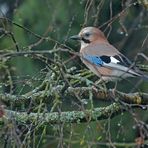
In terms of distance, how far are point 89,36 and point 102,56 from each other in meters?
0.46

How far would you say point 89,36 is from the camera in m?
7.03

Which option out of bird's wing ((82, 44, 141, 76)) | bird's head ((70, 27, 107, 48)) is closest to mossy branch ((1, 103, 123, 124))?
bird's wing ((82, 44, 141, 76))

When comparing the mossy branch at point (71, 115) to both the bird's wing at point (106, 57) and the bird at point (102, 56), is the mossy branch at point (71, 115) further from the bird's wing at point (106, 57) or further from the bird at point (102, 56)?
the bird's wing at point (106, 57)

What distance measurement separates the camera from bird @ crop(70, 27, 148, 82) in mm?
6109

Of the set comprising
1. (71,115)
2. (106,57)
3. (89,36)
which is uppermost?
(89,36)

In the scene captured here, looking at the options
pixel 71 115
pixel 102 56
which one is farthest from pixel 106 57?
pixel 71 115

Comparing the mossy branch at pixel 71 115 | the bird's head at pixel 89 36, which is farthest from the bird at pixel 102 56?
the mossy branch at pixel 71 115

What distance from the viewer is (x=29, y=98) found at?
5.09 meters

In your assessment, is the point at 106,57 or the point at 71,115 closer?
the point at 71,115

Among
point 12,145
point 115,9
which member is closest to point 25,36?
point 115,9

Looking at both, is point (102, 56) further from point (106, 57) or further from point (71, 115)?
point (71, 115)

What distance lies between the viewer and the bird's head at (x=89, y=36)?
6950 millimetres

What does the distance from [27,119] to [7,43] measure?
4.11m

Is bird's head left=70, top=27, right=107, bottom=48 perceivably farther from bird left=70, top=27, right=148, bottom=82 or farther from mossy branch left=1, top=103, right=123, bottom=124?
mossy branch left=1, top=103, right=123, bottom=124
